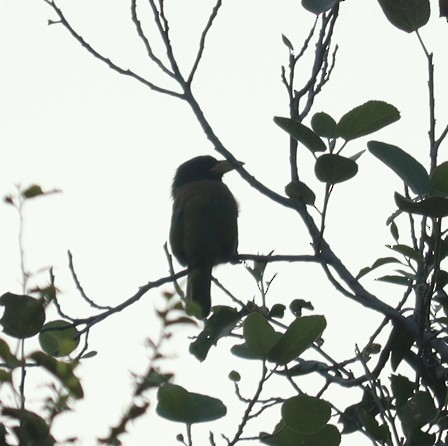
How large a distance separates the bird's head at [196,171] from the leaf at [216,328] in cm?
461

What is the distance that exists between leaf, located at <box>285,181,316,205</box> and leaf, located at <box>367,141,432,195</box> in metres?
0.59

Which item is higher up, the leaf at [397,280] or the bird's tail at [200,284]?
the bird's tail at [200,284]

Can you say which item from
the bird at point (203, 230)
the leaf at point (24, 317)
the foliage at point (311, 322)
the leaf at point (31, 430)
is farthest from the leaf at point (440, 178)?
the bird at point (203, 230)

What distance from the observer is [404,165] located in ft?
8.62

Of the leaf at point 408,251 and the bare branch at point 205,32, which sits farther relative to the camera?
the bare branch at point 205,32

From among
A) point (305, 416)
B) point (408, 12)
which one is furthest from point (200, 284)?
point (305, 416)

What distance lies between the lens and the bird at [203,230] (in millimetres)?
6344

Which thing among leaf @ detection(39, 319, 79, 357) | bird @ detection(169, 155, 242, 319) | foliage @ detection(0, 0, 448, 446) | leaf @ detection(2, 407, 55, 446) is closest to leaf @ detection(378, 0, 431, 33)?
foliage @ detection(0, 0, 448, 446)

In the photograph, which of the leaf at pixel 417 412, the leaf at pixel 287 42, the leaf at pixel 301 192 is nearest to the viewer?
the leaf at pixel 417 412

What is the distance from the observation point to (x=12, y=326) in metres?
1.67

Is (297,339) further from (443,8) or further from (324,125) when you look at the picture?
(443,8)

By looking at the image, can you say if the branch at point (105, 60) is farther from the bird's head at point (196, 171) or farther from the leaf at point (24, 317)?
the bird's head at point (196, 171)

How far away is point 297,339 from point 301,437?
240mm

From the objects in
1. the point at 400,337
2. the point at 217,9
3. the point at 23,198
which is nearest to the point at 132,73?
the point at 217,9
